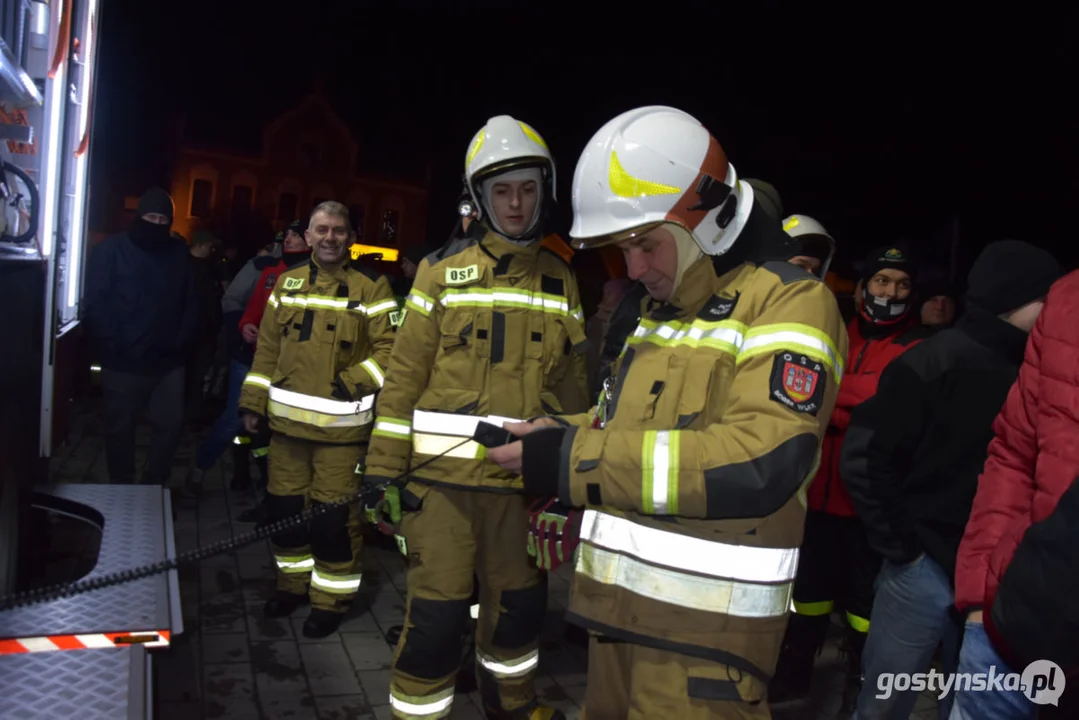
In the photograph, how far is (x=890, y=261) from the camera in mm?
3965

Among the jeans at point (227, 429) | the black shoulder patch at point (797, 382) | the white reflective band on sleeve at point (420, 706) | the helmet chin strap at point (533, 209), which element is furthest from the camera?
the jeans at point (227, 429)

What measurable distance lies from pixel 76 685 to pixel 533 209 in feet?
8.01

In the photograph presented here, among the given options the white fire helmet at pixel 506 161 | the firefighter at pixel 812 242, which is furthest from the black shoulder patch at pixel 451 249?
the firefighter at pixel 812 242

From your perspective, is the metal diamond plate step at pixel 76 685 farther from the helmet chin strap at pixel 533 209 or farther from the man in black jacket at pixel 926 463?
the man in black jacket at pixel 926 463

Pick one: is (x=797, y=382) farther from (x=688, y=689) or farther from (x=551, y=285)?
(x=551, y=285)

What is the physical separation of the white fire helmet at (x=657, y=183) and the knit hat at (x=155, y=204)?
466 centimetres

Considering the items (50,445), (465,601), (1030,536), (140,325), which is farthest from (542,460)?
(140,325)

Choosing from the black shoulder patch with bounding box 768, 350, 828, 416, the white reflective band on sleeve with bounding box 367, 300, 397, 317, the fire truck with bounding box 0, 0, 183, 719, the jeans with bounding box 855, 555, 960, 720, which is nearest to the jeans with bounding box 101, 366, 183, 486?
the fire truck with bounding box 0, 0, 183, 719

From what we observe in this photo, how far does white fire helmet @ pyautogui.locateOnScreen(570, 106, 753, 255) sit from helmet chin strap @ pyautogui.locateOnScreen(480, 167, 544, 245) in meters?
1.41

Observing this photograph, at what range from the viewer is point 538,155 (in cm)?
352

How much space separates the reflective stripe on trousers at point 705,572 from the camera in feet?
6.28

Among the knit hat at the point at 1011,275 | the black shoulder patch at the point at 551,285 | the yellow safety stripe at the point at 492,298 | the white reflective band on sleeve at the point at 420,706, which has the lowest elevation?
the white reflective band on sleeve at the point at 420,706

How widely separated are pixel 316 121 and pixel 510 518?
111 feet

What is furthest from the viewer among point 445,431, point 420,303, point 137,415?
point 137,415
